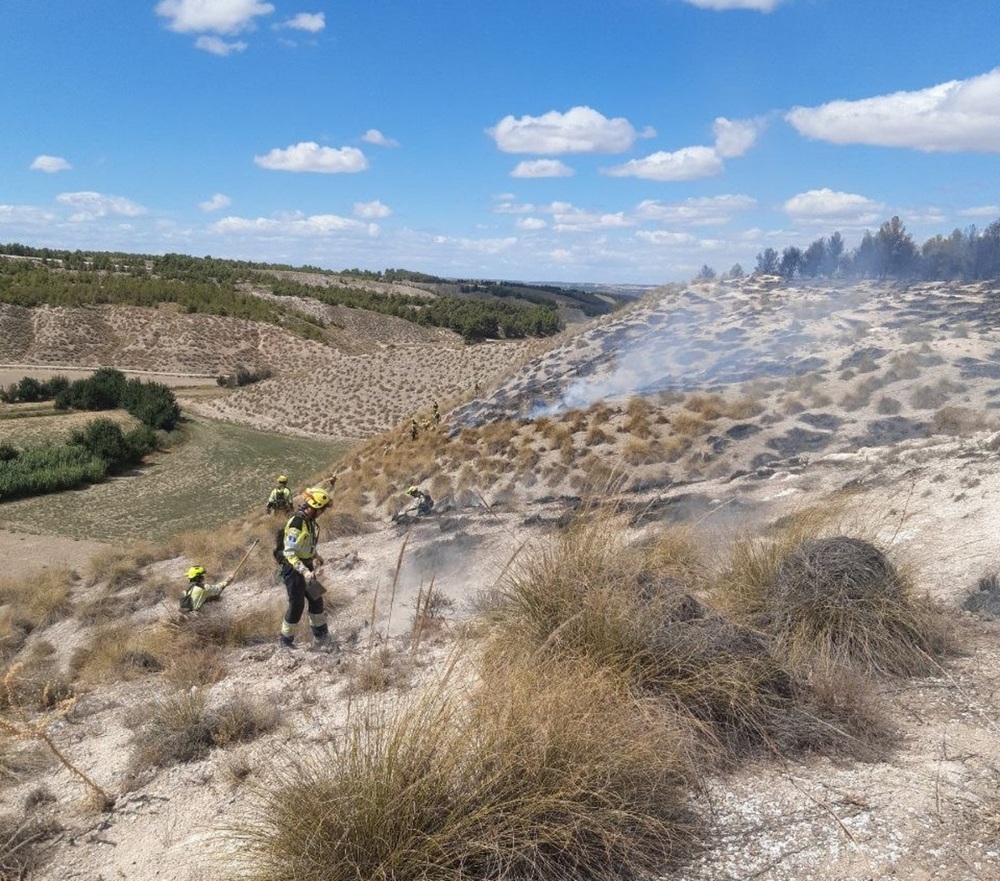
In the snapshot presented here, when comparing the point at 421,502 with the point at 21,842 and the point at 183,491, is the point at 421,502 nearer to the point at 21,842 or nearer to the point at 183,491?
the point at 21,842

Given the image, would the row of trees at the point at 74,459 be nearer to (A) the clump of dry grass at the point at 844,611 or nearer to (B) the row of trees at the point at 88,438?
(B) the row of trees at the point at 88,438

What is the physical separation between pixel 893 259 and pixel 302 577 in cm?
4531

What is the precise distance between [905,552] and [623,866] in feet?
16.0

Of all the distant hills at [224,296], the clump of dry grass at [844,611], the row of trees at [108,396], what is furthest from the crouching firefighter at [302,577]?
the distant hills at [224,296]

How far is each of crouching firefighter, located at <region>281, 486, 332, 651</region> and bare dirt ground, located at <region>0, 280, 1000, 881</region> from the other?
0.35m

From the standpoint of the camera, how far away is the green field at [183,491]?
21797mm

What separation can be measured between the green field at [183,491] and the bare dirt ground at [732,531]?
7.51 feet

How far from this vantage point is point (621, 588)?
5.01 meters

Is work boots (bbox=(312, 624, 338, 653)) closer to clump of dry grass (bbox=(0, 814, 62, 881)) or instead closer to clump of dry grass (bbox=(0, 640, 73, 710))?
clump of dry grass (bbox=(0, 640, 73, 710))

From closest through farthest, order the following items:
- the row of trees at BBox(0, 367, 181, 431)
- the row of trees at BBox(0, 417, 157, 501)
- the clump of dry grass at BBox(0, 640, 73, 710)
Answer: the clump of dry grass at BBox(0, 640, 73, 710) < the row of trees at BBox(0, 417, 157, 501) < the row of trees at BBox(0, 367, 181, 431)

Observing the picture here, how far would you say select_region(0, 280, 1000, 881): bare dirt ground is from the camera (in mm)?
3723

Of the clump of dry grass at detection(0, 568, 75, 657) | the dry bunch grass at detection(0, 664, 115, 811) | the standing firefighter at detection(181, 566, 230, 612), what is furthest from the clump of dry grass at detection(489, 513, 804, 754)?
the clump of dry grass at detection(0, 568, 75, 657)

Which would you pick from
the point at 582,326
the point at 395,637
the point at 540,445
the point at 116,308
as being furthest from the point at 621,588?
the point at 116,308

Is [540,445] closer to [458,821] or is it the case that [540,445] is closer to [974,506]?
[974,506]
